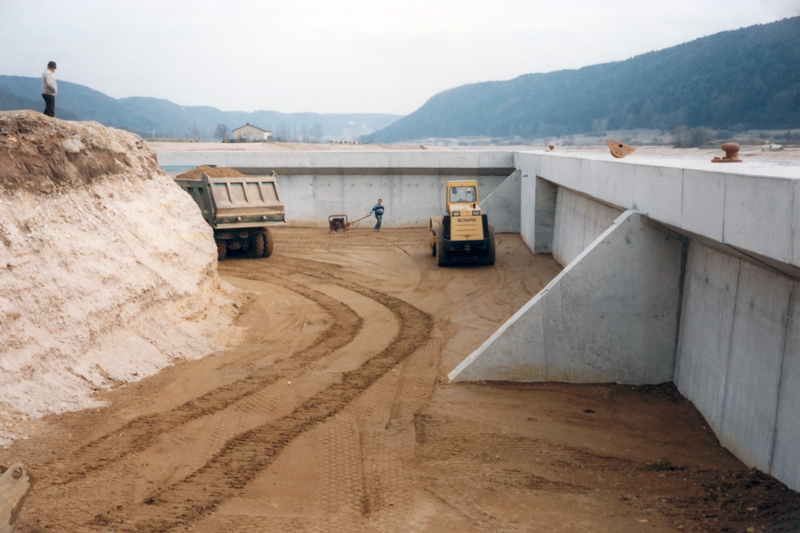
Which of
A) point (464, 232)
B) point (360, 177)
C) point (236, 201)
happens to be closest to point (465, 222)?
point (464, 232)

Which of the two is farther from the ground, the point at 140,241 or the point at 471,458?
the point at 140,241

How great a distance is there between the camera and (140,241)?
9.93 meters

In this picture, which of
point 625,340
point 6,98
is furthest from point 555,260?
point 6,98

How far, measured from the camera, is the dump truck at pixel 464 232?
54.4 feet

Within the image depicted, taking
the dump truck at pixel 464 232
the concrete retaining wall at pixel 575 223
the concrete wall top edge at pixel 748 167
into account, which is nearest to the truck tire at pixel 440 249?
the dump truck at pixel 464 232

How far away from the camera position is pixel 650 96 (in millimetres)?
84188

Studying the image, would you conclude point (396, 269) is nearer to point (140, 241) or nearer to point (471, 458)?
point (140, 241)

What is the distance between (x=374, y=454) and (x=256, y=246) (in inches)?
523

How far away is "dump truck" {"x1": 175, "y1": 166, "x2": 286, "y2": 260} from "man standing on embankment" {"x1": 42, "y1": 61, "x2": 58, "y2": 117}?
19.5ft

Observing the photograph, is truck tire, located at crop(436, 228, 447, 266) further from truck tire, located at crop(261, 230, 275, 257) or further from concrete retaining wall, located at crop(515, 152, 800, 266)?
concrete retaining wall, located at crop(515, 152, 800, 266)

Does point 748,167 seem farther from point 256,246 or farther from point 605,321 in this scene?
point 256,246

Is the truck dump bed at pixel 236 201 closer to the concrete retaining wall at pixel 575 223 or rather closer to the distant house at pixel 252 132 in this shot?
the concrete retaining wall at pixel 575 223

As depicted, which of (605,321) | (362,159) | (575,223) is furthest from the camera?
(362,159)

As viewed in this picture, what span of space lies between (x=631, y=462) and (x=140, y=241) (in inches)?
334
